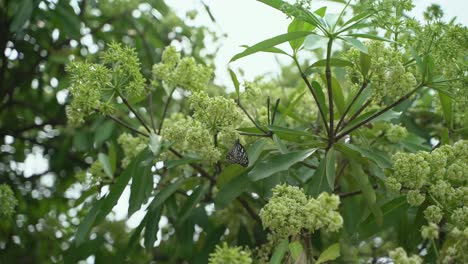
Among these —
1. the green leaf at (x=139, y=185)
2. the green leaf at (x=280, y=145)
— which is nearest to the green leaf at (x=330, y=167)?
the green leaf at (x=280, y=145)

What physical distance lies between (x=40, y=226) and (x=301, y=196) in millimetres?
1886

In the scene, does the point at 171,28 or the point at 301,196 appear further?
the point at 171,28

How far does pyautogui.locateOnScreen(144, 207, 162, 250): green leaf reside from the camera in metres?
2.32

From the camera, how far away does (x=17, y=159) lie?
3328 millimetres

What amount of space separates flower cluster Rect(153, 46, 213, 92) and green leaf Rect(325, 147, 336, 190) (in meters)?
0.58

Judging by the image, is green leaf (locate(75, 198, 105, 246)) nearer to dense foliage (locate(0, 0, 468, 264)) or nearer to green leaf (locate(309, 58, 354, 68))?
dense foliage (locate(0, 0, 468, 264))

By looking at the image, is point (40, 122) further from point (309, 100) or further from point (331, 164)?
point (331, 164)

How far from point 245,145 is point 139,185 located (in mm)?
427

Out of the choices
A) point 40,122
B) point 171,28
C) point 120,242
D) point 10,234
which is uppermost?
point 171,28

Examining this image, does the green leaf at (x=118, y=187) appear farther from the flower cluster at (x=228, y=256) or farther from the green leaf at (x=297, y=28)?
the flower cluster at (x=228, y=256)

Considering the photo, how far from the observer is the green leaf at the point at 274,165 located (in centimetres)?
199

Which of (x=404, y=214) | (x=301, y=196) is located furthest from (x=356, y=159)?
(x=301, y=196)

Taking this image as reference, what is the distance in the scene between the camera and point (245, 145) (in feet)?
7.87

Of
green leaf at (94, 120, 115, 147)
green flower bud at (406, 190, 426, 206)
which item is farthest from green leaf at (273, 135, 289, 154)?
green leaf at (94, 120, 115, 147)
